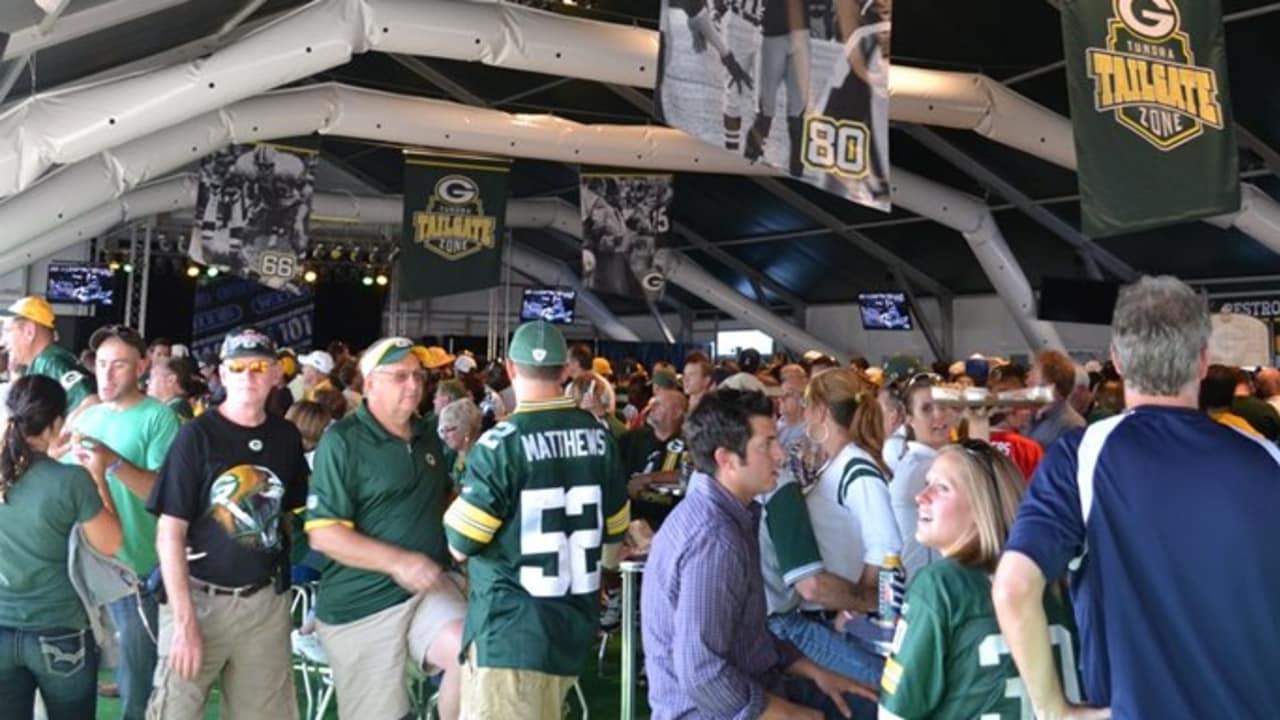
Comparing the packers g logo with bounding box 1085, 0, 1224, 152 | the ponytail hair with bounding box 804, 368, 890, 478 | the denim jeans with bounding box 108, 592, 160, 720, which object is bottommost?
the denim jeans with bounding box 108, 592, 160, 720

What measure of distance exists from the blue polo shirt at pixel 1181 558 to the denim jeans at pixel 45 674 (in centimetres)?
281

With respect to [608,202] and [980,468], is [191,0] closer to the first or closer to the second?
[608,202]

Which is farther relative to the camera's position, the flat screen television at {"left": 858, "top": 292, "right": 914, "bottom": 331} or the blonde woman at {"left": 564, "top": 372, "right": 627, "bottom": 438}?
the flat screen television at {"left": 858, "top": 292, "right": 914, "bottom": 331}

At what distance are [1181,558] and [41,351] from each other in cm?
504

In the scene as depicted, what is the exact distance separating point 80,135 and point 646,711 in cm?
640

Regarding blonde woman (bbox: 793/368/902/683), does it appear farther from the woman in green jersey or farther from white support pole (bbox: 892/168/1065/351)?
white support pole (bbox: 892/168/1065/351)

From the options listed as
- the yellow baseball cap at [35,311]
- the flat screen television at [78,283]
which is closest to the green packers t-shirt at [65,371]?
the yellow baseball cap at [35,311]

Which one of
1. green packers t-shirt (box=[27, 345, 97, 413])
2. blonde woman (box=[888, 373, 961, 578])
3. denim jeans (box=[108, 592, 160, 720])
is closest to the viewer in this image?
blonde woman (box=[888, 373, 961, 578])

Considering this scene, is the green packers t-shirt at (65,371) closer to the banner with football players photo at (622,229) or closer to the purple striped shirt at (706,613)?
the purple striped shirt at (706,613)

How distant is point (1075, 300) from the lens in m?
16.4

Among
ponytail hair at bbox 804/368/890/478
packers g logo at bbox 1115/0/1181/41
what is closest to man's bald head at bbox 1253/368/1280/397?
packers g logo at bbox 1115/0/1181/41

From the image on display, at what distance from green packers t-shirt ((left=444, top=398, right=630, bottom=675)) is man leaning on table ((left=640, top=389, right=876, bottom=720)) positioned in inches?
16.8

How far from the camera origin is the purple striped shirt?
2762 millimetres

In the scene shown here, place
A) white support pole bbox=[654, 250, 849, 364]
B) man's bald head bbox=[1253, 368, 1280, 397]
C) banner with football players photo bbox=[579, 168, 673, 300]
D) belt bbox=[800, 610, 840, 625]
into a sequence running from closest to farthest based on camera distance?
1. belt bbox=[800, 610, 840, 625]
2. man's bald head bbox=[1253, 368, 1280, 397]
3. banner with football players photo bbox=[579, 168, 673, 300]
4. white support pole bbox=[654, 250, 849, 364]
